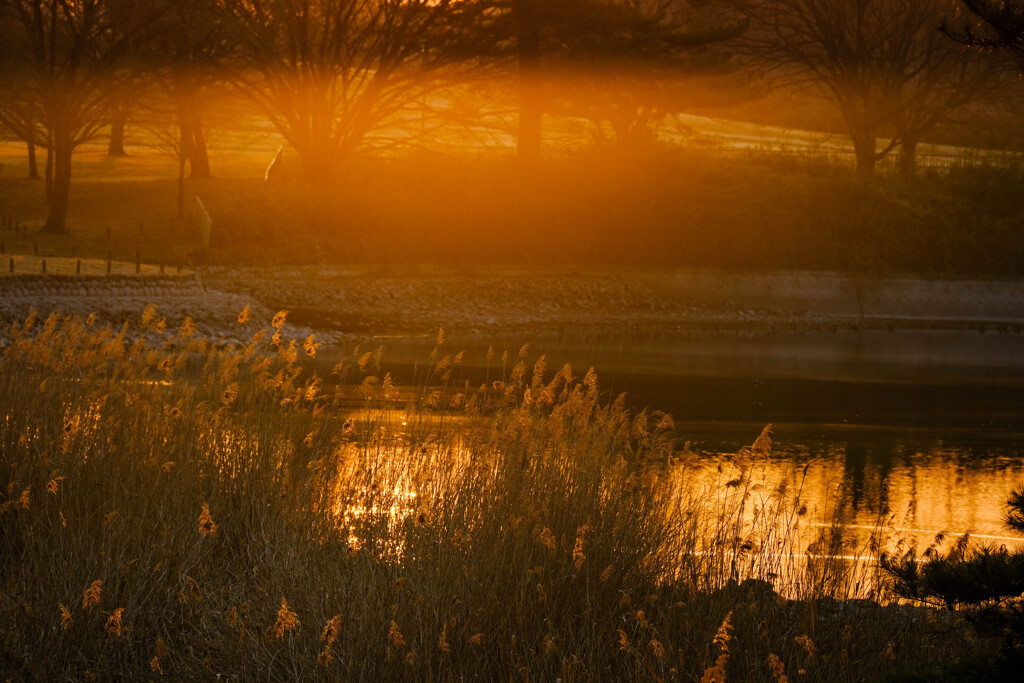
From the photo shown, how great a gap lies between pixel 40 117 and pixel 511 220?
15.2 m

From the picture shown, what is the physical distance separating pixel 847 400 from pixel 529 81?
854 inches

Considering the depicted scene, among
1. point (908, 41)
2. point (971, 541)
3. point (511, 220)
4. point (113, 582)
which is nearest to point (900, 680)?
point (113, 582)

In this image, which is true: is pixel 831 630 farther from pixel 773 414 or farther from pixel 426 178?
pixel 426 178

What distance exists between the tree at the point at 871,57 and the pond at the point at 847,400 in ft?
40.5

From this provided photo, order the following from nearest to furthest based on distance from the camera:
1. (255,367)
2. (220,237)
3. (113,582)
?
(113,582) → (255,367) → (220,237)

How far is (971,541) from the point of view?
436 inches

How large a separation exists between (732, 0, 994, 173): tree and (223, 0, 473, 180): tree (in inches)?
467

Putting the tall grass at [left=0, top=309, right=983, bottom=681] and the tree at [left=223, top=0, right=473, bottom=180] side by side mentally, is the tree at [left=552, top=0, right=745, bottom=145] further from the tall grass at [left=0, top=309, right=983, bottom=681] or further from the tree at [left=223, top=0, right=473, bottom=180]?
the tall grass at [left=0, top=309, right=983, bottom=681]

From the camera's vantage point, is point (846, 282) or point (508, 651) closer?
point (508, 651)

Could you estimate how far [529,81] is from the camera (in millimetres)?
40406

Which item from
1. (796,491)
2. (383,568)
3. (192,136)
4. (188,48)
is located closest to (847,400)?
(796,491)

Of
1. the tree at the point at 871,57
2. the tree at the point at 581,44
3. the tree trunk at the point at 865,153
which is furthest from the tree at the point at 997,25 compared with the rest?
the tree trunk at the point at 865,153

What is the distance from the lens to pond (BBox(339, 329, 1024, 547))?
533 inches

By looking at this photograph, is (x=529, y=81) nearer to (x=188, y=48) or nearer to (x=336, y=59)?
(x=336, y=59)
